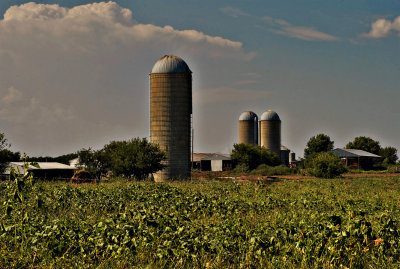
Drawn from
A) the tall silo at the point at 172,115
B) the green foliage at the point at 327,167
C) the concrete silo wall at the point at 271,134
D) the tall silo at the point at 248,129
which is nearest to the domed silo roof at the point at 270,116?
the concrete silo wall at the point at 271,134

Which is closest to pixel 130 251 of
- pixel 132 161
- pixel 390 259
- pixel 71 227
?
pixel 71 227

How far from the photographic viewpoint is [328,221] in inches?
337

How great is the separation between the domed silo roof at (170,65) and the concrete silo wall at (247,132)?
39.1 metres

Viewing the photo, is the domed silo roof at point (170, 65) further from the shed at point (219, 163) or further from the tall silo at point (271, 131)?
the tall silo at point (271, 131)

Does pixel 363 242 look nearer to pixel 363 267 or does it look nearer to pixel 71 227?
pixel 363 267

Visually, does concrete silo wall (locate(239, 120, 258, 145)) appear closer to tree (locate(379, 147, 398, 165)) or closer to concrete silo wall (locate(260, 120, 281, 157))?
concrete silo wall (locate(260, 120, 281, 157))

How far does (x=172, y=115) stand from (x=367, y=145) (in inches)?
2351

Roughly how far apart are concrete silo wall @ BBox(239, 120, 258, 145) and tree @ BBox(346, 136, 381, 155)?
74.9 feet

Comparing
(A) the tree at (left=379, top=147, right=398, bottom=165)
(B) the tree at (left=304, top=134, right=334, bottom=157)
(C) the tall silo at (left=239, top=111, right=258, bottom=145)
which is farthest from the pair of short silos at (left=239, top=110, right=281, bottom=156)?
(A) the tree at (left=379, top=147, right=398, bottom=165)

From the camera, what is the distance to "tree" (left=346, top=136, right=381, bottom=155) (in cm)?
8444

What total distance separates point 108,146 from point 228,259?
33268mm

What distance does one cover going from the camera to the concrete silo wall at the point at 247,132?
3000 inches

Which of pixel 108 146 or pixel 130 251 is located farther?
pixel 108 146

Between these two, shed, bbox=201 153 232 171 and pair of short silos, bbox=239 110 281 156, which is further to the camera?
pair of short silos, bbox=239 110 281 156
